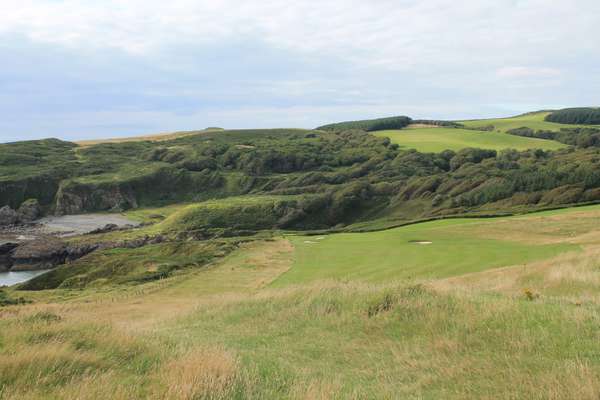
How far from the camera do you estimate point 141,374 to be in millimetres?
8414

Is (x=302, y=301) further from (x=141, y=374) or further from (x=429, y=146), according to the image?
(x=429, y=146)

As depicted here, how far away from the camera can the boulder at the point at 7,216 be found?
328 feet

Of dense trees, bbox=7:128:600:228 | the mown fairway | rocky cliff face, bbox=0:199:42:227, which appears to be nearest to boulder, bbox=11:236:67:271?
dense trees, bbox=7:128:600:228

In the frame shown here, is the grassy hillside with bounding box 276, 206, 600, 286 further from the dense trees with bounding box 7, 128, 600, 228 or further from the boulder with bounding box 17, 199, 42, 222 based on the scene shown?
the boulder with bounding box 17, 199, 42, 222

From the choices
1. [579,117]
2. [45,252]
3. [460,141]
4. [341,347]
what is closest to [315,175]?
[460,141]

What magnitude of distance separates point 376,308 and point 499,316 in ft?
10.7

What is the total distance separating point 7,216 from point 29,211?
21.9 ft

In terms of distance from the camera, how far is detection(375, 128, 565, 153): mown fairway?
5635 inches

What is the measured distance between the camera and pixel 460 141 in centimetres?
15388

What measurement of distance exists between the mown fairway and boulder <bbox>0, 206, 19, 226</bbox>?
9869 centimetres

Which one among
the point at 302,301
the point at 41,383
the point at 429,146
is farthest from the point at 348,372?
the point at 429,146

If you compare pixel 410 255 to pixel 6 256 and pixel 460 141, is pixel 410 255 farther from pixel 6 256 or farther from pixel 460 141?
pixel 460 141

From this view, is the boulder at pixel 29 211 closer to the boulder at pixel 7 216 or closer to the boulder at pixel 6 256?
the boulder at pixel 7 216

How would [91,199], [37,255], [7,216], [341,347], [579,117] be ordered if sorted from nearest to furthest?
[341,347]
[37,255]
[7,216]
[91,199]
[579,117]
